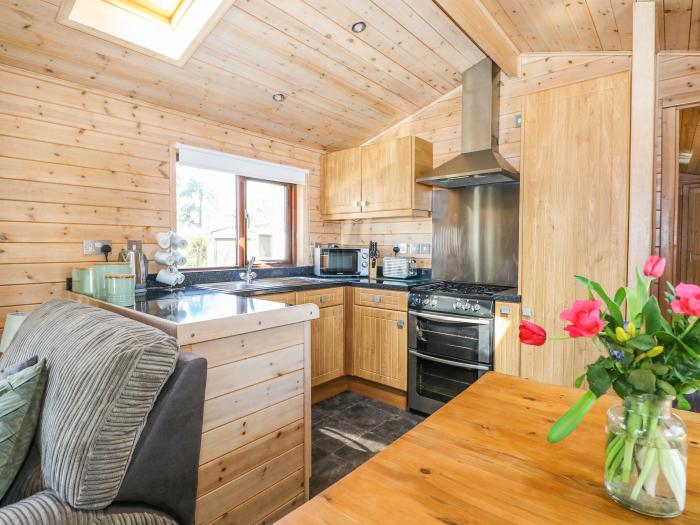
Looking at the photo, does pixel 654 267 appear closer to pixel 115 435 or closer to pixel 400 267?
pixel 115 435

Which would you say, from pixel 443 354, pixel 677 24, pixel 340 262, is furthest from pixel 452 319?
pixel 677 24

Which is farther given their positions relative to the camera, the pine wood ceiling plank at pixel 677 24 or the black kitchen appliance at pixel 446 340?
the black kitchen appliance at pixel 446 340

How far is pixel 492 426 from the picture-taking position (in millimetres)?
956

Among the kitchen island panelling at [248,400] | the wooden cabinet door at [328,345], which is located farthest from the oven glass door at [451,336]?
the kitchen island panelling at [248,400]

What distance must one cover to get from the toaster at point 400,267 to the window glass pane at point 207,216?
1379 mm

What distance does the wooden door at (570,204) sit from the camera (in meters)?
2.20

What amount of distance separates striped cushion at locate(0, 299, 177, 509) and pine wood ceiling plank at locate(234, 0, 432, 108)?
6.48ft

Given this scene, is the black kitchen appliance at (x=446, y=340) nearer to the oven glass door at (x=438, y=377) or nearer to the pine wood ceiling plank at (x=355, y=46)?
the oven glass door at (x=438, y=377)

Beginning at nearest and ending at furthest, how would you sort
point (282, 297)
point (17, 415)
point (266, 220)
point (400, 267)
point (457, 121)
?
point (17, 415) → point (282, 297) → point (457, 121) → point (400, 267) → point (266, 220)

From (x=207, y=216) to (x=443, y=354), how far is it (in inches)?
86.4

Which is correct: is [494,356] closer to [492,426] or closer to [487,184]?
[487,184]

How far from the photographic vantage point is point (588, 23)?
96.2 inches

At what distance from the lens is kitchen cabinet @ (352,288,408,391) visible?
3040 millimetres

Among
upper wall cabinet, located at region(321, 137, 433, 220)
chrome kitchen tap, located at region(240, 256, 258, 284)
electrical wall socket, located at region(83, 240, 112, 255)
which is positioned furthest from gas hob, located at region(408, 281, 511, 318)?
electrical wall socket, located at region(83, 240, 112, 255)
